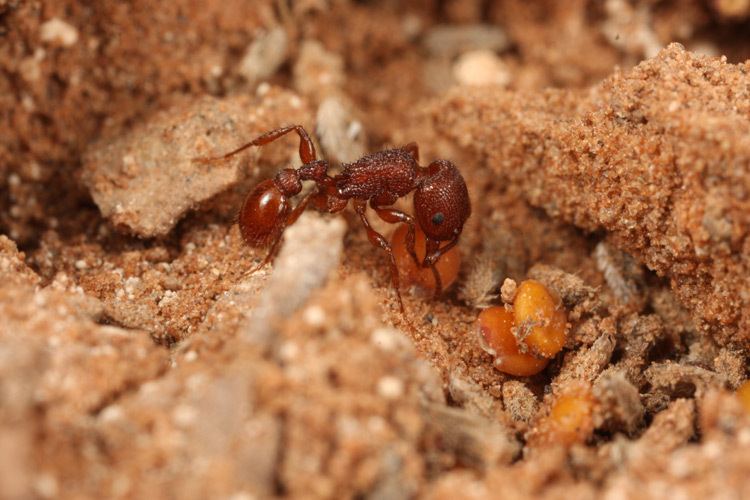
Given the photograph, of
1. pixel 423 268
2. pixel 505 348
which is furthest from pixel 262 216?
pixel 505 348

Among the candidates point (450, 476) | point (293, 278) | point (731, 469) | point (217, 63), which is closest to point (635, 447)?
point (731, 469)

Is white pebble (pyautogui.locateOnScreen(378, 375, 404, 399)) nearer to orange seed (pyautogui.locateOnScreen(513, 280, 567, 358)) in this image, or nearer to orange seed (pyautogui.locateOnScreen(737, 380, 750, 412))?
orange seed (pyautogui.locateOnScreen(513, 280, 567, 358))

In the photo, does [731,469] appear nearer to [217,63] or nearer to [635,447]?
[635,447]

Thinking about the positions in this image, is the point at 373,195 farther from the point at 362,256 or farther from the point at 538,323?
the point at 538,323

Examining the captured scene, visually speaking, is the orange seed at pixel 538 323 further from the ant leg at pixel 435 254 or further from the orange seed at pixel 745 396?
the orange seed at pixel 745 396

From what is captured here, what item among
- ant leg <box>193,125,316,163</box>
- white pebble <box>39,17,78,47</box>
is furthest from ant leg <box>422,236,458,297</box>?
white pebble <box>39,17,78,47</box>

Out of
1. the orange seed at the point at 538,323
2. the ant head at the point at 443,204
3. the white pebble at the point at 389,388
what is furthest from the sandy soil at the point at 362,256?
the ant head at the point at 443,204
